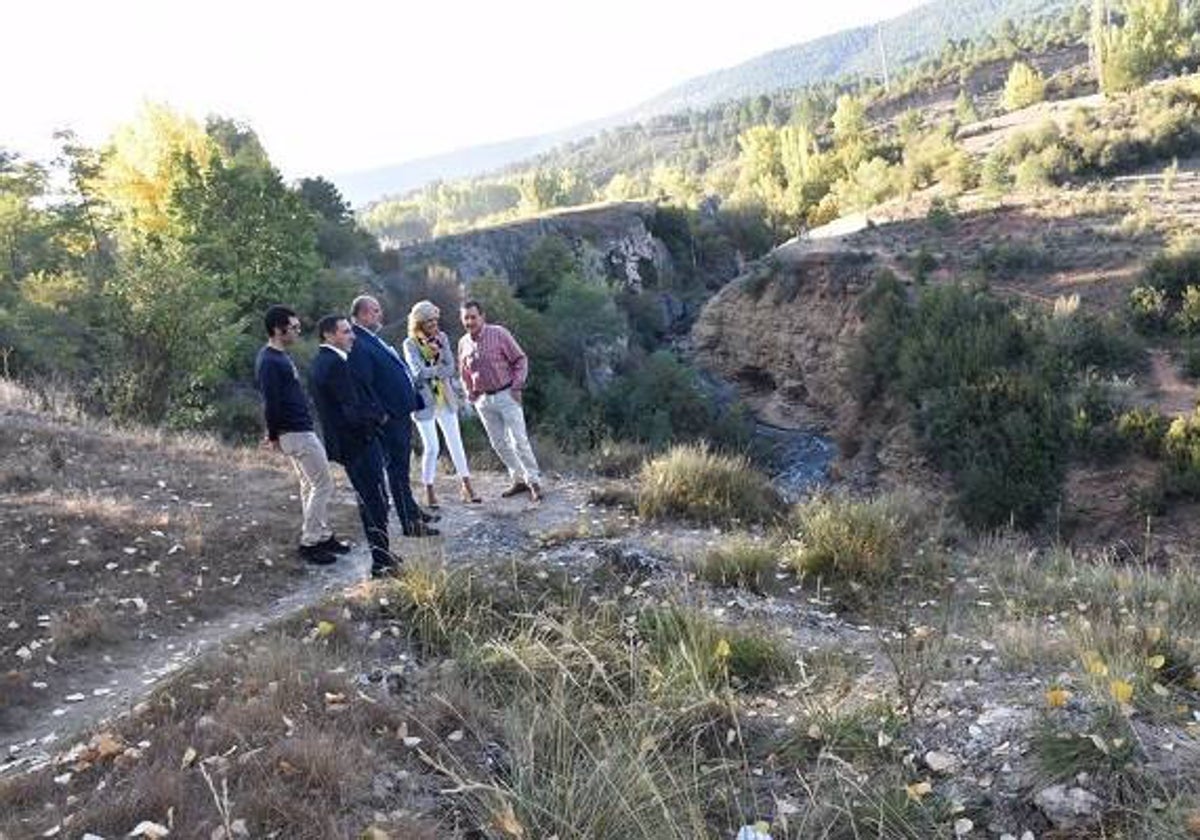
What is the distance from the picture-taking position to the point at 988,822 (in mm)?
3014

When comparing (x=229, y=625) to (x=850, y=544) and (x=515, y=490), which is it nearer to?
(x=515, y=490)

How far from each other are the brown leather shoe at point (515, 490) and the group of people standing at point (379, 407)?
0.01 meters

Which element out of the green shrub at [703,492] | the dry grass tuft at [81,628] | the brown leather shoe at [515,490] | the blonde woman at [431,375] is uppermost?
the blonde woman at [431,375]

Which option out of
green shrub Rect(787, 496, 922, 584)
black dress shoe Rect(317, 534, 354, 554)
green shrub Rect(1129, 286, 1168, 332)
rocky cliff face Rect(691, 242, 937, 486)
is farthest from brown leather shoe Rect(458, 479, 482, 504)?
green shrub Rect(1129, 286, 1168, 332)

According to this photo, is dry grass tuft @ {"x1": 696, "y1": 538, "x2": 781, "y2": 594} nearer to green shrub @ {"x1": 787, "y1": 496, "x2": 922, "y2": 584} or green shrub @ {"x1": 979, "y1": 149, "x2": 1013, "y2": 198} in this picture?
green shrub @ {"x1": 787, "y1": 496, "x2": 922, "y2": 584}

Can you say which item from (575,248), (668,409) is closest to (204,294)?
(668,409)

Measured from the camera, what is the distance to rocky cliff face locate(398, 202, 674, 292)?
4941cm

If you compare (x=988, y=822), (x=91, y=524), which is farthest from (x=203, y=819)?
(x=91, y=524)

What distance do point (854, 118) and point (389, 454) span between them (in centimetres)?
7076

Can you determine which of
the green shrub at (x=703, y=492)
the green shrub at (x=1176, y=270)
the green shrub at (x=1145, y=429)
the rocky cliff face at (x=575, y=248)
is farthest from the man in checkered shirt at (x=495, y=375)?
the rocky cliff face at (x=575, y=248)

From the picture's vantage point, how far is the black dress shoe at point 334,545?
719 cm

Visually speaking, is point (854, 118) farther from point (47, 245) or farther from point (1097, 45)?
point (47, 245)

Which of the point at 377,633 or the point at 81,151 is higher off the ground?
the point at 81,151

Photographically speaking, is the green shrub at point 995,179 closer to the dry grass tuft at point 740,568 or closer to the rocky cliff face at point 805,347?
the rocky cliff face at point 805,347
